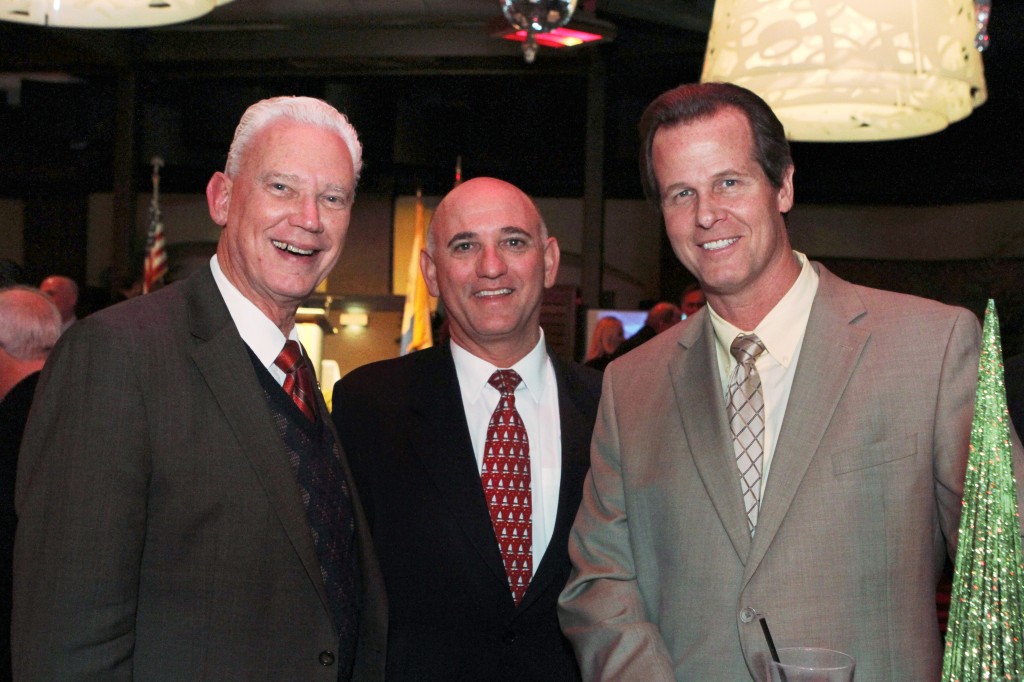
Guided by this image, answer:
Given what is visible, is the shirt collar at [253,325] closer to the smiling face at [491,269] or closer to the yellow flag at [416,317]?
the smiling face at [491,269]

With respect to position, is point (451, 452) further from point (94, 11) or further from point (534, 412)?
point (94, 11)

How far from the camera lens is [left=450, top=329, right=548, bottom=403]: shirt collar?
2564 millimetres

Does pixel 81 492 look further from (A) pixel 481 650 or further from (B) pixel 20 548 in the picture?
(A) pixel 481 650

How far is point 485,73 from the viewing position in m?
11.6

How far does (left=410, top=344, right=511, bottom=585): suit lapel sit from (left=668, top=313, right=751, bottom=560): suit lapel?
0.57m

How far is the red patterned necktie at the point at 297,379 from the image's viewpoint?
1932 millimetres

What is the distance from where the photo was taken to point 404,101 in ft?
39.9

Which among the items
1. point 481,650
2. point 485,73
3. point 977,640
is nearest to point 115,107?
point 485,73

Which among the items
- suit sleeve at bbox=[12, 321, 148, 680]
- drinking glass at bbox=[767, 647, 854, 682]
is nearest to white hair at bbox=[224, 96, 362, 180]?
suit sleeve at bbox=[12, 321, 148, 680]

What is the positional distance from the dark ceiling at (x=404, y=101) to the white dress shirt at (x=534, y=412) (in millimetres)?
8040

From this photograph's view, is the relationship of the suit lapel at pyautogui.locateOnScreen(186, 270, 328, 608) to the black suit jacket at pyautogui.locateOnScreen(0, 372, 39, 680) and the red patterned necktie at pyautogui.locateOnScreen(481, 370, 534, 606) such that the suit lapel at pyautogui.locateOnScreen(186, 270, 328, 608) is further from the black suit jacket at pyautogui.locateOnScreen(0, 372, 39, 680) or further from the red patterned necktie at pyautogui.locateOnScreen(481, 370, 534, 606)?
the black suit jacket at pyautogui.locateOnScreen(0, 372, 39, 680)

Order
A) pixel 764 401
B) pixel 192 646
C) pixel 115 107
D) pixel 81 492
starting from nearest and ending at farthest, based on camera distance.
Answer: pixel 81 492
pixel 192 646
pixel 764 401
pixel 115 107

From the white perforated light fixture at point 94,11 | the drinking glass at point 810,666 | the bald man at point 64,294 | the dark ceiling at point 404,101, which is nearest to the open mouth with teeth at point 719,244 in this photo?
the drinking glass at point 810,666

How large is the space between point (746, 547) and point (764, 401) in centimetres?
29
